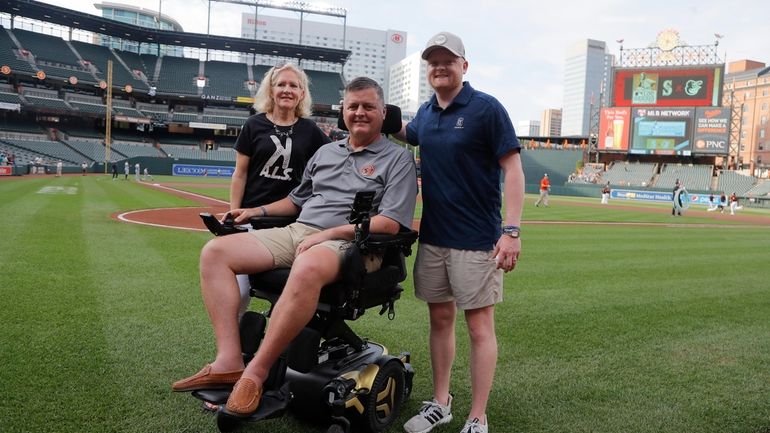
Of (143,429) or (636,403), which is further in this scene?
(636,403)

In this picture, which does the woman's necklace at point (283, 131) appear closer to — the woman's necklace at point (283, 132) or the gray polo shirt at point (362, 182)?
the woman's necklace at point (283, 132)

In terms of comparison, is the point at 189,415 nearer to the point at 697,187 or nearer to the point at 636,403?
the point at 636,403

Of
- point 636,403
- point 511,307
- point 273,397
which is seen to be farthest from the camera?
point 511,307

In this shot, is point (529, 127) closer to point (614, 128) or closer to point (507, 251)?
point (614, 128)

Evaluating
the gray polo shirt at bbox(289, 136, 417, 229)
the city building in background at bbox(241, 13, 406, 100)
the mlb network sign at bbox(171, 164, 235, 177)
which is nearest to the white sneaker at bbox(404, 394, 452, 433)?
the gray polo shirt at bbox(289, 136, 417, 229)

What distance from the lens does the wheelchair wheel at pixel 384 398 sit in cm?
281

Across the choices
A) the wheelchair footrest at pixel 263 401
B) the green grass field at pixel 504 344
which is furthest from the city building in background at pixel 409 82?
the wheelchair footrest at pixel 263 401

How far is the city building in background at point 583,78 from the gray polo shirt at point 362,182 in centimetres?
17477

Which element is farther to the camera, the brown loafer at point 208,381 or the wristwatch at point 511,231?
the wristwatch at point 511,231

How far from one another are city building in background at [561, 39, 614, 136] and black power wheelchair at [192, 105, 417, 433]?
174951 mm

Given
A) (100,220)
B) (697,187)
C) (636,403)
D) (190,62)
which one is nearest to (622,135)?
(697,187)

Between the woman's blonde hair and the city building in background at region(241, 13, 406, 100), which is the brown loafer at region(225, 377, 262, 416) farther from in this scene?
the city building in background at region(241, 13, 406, 100)

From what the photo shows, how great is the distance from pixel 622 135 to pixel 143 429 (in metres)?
54.6

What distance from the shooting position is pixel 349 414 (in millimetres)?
2750
